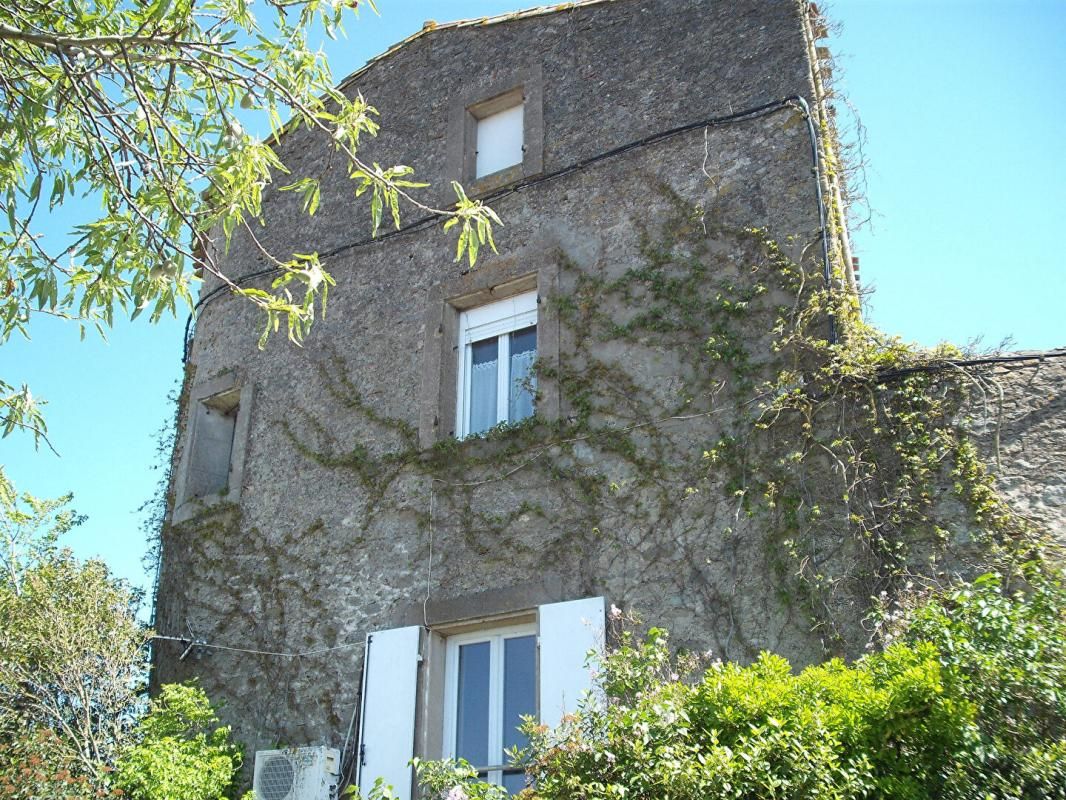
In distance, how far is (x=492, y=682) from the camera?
740cm

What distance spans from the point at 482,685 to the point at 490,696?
0.16 metres

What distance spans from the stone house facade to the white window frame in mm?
22

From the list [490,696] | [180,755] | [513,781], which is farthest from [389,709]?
[180,755]

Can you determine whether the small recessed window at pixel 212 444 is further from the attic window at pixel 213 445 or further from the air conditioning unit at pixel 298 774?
the air conditioning unit at pixel 298 774

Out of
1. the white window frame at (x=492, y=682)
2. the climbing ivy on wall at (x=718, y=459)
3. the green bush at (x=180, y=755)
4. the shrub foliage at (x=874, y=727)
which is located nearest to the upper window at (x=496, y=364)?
the climbing ivy on wall at (x=718, y=459)

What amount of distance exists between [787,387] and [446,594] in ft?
8.63

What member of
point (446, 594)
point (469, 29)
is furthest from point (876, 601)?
point (469, 29)

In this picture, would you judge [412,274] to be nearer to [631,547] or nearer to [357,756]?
[631,547]

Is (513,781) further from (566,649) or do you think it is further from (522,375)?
(522,375)

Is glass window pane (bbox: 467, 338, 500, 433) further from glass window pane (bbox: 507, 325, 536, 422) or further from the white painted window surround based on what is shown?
the white painted window surround

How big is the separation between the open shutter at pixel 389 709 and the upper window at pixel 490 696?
0.29 meters

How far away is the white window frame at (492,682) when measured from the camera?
7.13 m

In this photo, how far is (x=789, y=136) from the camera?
8.02 m

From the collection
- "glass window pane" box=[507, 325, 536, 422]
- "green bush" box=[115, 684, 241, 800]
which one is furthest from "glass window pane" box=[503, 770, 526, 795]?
"glass window pane" box=[507, 325, 536, 422]
